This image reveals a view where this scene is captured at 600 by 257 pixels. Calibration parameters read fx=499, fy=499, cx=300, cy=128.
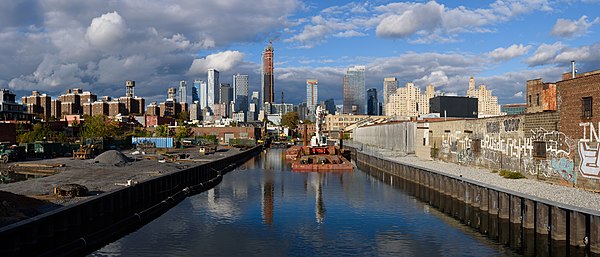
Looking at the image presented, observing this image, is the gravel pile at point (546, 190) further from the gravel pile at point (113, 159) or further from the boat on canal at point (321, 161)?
the gravel pile at point (113, 159)

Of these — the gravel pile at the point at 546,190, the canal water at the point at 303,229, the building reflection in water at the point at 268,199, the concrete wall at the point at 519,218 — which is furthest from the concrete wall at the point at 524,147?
the building reflection in water at the point at 268,199

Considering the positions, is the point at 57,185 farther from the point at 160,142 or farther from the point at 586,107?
the point at 160,142

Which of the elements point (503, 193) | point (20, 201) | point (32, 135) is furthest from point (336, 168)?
point (32, 135)

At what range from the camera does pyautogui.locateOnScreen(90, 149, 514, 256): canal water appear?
80.0ft

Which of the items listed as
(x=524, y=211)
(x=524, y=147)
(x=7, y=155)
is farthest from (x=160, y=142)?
(x=524, y=211)

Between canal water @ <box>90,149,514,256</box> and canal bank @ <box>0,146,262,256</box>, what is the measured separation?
0.86 metres

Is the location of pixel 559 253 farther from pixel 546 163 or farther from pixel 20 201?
pixel 20 201

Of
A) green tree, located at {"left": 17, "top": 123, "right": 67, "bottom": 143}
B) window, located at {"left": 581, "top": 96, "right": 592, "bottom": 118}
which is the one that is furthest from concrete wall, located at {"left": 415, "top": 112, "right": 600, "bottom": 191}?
green tree, located at {"left": 17, "top": 123, "right": 67, "bottom": 143}

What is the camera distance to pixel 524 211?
2716 centimetres

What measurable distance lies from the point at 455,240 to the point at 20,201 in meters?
24.3

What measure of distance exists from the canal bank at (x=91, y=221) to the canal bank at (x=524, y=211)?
2042 cm

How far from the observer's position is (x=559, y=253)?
22531 millimetres

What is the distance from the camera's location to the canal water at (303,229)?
2438cm

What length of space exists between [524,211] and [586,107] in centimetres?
899
